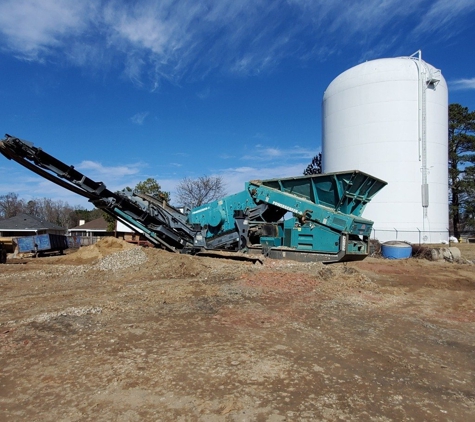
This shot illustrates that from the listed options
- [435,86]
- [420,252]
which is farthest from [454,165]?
[420,252]

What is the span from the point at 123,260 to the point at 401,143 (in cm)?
2197

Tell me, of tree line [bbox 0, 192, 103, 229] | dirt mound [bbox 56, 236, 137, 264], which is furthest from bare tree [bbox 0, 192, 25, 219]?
dirt mound [bbox 56, 236, 137, 264]

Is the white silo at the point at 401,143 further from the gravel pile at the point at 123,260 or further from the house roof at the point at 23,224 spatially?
the house roof at the point at 23,224

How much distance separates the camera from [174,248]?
43.4 ft

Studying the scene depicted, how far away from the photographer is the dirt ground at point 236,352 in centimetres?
329

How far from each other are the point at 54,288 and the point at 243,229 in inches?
212

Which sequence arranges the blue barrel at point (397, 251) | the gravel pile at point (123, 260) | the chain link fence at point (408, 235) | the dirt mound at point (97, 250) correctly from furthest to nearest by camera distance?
the chain link fence at point (408, 235) → the blue barrel at point (397, 251) → the dirt mound at point (97, 250) → the gravel pile at point (123, 260)

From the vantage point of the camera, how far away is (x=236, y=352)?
178 inches

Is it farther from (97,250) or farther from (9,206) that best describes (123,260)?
(9,206)

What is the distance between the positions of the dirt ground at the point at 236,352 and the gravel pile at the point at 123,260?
2293 mm

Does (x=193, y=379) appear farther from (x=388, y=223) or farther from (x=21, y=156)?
(x=388, y=223)

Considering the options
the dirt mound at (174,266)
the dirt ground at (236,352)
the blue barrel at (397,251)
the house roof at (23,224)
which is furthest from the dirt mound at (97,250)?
the house roof at (23,224)

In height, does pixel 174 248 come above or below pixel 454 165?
below

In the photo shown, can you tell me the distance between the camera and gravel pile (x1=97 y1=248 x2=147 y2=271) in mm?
11422
